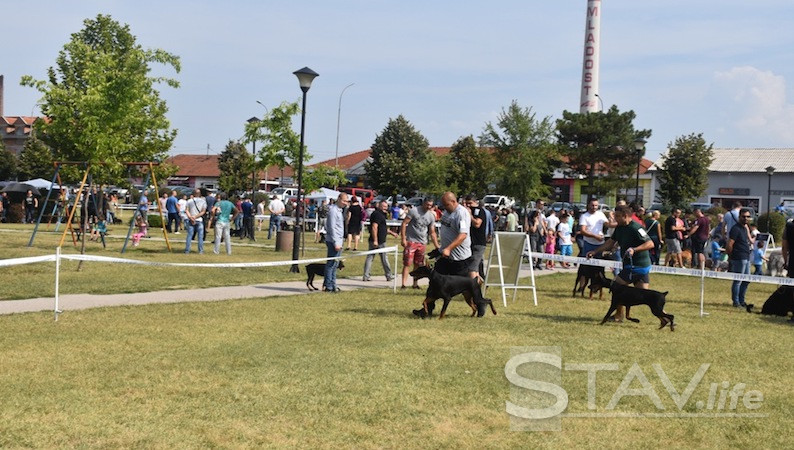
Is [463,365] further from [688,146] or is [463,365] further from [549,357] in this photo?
[688,146]

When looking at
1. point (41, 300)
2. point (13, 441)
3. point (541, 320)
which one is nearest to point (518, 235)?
point (541, 320)

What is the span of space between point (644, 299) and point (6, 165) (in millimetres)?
74544

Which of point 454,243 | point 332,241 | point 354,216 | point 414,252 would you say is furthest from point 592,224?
point 354,216

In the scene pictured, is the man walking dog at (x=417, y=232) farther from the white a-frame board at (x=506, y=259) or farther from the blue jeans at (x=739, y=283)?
the blue jeans at (x=739, y=283)

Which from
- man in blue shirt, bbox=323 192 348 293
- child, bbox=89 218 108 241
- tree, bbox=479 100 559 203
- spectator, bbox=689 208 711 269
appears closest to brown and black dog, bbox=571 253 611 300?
man in blue shirt, bbox=323 192 348 293

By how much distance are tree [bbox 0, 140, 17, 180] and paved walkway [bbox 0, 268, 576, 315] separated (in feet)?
219

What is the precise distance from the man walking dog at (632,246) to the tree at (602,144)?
54.3 metres

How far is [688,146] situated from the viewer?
205 feet

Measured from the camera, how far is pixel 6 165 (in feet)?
248

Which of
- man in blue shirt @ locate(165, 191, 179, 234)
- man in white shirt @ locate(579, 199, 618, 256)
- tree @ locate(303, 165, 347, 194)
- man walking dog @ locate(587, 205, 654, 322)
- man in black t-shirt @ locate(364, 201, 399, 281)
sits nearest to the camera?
man walking dog @ locate(587, 205, 654, 322)

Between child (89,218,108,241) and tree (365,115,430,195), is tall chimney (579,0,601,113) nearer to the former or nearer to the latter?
tree (365,115,430,195)

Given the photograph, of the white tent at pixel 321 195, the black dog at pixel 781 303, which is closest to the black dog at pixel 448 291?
the black dog at pixel 781 303

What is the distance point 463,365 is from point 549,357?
43.2 inches

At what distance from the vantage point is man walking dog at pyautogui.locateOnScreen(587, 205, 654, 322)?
462 inches
